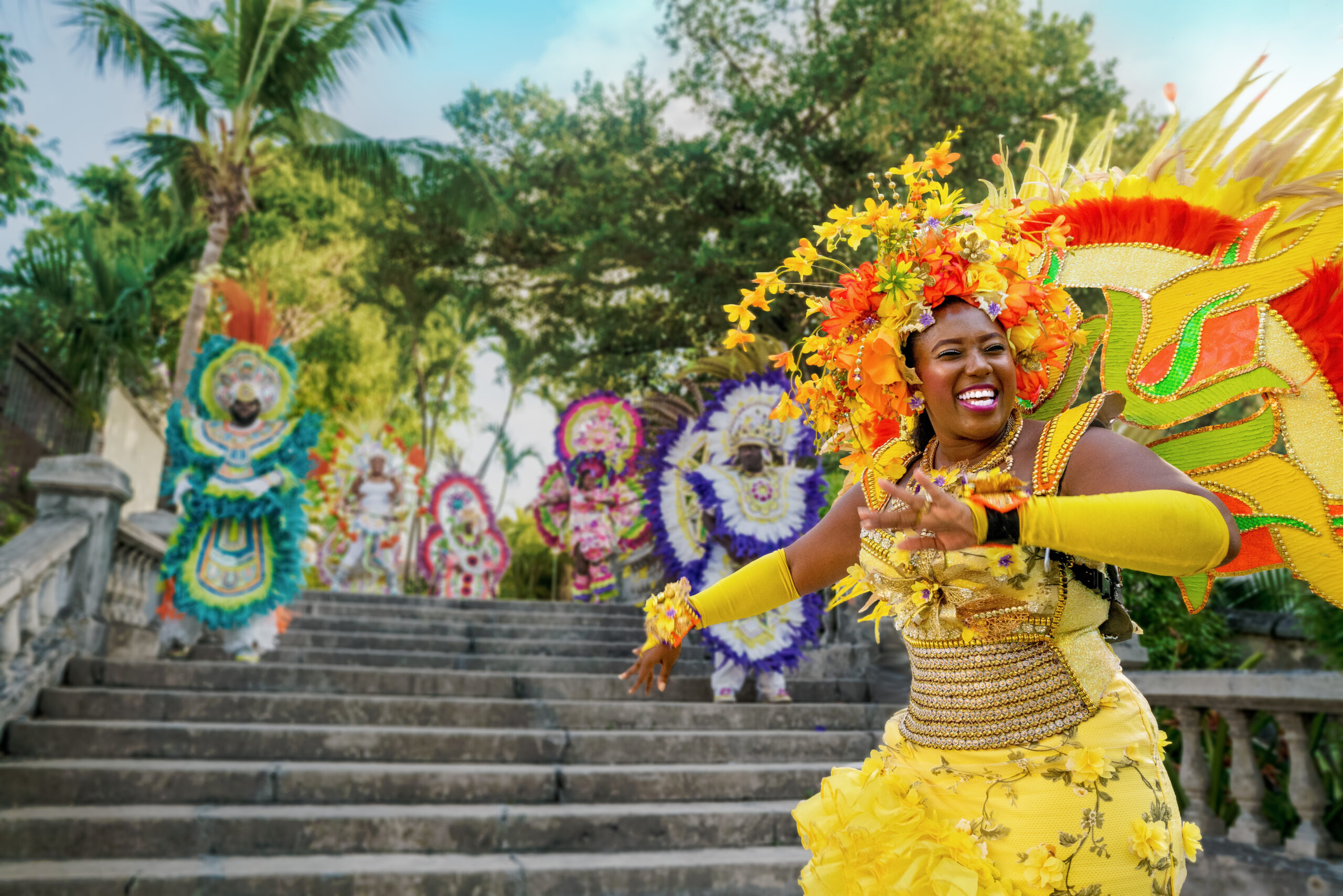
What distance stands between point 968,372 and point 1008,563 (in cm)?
42

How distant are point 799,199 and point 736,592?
36.7 ft

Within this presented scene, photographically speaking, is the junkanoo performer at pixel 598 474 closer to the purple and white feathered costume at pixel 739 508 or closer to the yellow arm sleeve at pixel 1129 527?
the purple and white feathered costume at pixel 739 508

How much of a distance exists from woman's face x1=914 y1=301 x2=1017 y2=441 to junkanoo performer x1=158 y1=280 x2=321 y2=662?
5.84 metres

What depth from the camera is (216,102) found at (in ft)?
37.9

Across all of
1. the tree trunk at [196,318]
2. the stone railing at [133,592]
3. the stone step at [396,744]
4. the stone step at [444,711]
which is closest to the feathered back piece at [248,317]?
the stone railing at [133,592]

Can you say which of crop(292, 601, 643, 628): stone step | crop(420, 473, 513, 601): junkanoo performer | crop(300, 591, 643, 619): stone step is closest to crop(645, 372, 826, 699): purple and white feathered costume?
crop(292, 601, 643, 628): stone step

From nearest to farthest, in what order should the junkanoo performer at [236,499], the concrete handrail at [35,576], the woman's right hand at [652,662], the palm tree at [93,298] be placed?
1. the woman's right hand at [652,662]
2. the concrete handrail at [35,576]
3. the junkanoo performer at [236,499]
4. the palm tree at [93,298]

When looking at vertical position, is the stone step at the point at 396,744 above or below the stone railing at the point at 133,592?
below

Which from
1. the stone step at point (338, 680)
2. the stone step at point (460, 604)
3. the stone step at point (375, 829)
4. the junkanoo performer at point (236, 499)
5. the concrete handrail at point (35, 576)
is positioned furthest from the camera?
the stone step at point (460, 604)

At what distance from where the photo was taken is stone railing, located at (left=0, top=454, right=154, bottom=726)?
5008 millimetres

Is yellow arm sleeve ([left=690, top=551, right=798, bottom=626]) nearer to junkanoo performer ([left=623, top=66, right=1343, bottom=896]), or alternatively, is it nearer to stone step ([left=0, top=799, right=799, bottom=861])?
junkanoo performer ([left=623, top=66, right=1343, bottom=896])

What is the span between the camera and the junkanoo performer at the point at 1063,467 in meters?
1.63

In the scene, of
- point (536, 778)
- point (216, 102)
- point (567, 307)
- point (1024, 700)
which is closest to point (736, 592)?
point (1024, 700)

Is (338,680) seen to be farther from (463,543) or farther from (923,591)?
(463,543)
